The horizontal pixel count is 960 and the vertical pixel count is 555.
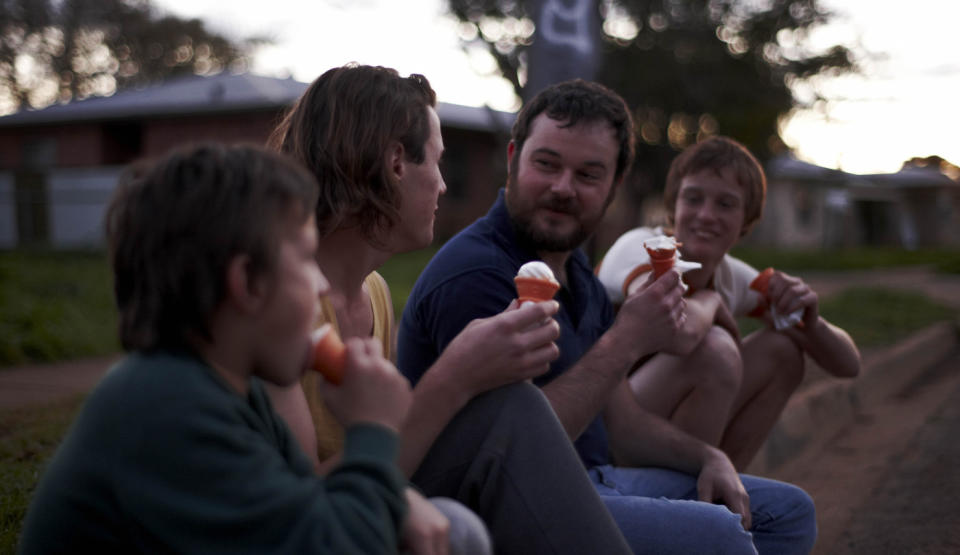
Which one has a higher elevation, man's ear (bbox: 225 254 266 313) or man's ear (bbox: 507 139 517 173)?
man's ear (bbox: 225 254 266 313)

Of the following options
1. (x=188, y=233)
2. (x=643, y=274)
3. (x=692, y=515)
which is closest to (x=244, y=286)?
(x=188, y=233)

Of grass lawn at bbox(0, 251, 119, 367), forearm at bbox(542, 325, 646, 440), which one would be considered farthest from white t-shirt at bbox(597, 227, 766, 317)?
grass lawn at bbox(0, 251, 119, 367)

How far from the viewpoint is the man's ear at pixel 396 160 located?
6.97 feet

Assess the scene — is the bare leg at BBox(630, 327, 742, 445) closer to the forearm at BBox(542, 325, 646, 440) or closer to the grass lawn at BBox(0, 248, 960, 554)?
the forearm at BBox(542, 325, 646, 440)

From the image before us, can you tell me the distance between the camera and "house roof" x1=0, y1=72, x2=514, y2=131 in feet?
69.4

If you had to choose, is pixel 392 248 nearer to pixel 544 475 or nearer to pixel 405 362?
pixel 405 362

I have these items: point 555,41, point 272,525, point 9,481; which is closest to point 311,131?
point 272,525

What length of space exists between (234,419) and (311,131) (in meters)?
0.98

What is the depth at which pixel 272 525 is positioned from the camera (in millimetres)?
1271

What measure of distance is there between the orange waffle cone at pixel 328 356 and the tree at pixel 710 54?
66.7ft

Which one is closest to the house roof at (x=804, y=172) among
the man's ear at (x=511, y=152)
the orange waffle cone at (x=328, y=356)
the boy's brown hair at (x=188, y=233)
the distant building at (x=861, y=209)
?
the distant building at (x=861, y=209)

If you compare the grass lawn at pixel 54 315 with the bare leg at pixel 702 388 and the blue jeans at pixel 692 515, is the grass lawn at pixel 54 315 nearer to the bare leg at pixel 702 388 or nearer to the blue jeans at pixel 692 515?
the bare leg at pixel 702 388

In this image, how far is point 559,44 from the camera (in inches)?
174

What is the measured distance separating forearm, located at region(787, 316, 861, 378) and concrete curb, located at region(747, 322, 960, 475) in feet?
3.11
